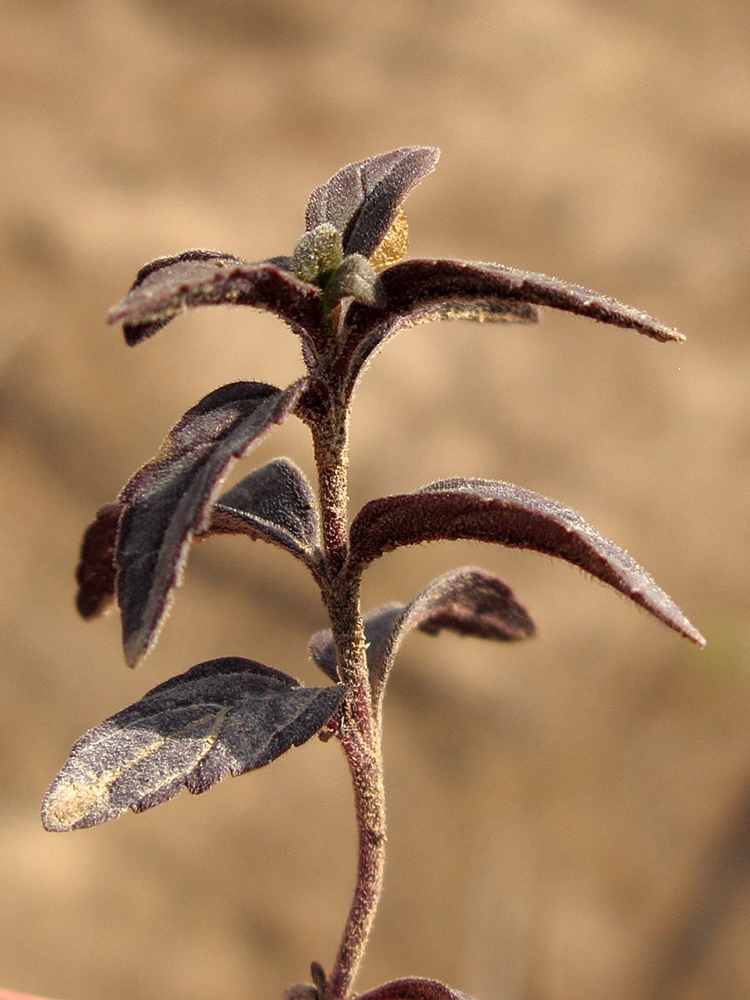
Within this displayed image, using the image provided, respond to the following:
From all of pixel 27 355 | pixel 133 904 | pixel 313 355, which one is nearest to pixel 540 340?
pixel 27 355

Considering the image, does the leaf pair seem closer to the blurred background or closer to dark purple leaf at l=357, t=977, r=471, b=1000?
dark purple leaf at l=357, t=977, r=471, b=1000

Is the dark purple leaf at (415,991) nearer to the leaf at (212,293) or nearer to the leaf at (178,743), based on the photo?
the leaf at (178,743)

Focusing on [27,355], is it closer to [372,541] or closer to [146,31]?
[146,31]

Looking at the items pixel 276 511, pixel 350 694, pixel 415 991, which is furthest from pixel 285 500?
pixel 415 991

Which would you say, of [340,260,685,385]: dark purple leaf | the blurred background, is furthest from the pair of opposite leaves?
the blurred background

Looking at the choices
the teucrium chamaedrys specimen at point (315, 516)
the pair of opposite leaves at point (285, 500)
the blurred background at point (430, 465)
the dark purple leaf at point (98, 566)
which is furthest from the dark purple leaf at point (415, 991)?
the blurred background at point (430, 465)
